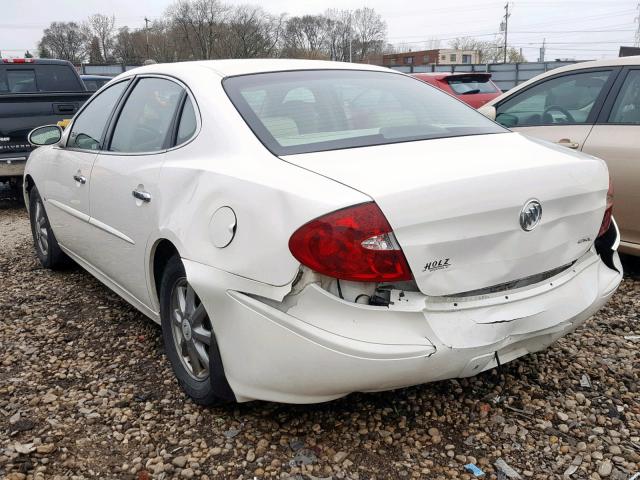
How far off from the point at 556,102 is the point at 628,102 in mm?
628

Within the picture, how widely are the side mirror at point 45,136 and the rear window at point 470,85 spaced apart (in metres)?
7.95

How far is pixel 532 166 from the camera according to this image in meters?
2.31

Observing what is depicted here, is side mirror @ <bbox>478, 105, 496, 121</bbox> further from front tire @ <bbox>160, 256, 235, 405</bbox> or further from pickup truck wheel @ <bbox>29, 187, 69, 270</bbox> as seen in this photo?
pickup truck wheel @ <bbox>29, 187, 69, 270</bbox>

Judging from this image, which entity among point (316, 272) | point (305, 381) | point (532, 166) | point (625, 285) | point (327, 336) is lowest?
point (625, 285)

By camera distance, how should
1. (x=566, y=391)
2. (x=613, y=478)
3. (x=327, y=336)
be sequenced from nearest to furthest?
(x=327, y=336)
(x=613, y=478)
(x=566, y=391)

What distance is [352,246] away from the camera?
201 cm

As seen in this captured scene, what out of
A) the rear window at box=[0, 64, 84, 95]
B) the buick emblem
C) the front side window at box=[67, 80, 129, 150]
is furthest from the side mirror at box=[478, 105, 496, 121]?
the rear window at box=[0, 64, 84, 95]

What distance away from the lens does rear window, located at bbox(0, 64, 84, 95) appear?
8.70m

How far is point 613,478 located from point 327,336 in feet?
3.95

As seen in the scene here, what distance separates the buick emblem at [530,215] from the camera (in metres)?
2.23

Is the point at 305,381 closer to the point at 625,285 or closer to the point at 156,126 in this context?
the point at 156,126

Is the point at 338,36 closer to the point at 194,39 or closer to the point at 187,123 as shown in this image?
the point at 194,39

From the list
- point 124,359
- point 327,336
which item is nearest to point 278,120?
point 327,336

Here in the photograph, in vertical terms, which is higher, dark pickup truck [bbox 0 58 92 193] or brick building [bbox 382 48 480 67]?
dark pickup truck [bbox 0 58 92 193]
